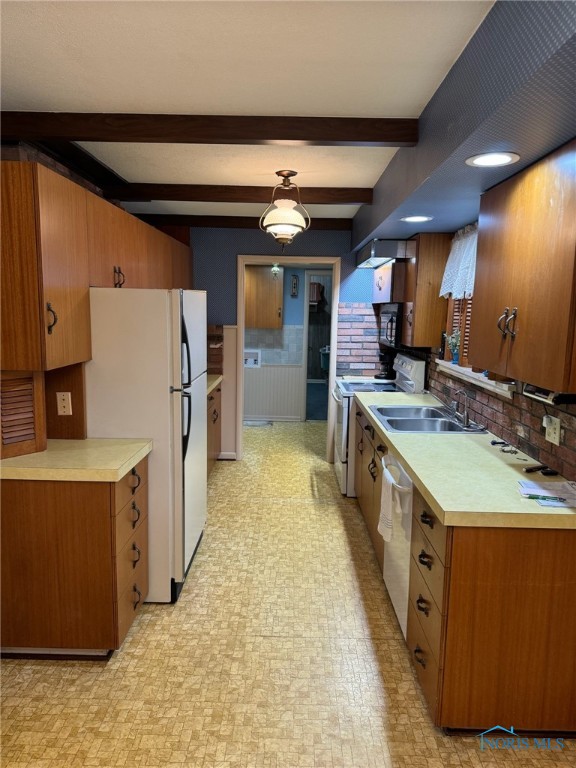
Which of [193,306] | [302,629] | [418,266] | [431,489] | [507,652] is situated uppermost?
[418,266]

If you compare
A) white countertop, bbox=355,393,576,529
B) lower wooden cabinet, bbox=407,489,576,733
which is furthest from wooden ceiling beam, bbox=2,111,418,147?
lower wooden cabinet, bbox=407,489,576,733

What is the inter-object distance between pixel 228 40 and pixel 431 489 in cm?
168

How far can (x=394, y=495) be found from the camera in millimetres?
2275

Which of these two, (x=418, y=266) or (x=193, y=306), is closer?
(x=193, y=306)

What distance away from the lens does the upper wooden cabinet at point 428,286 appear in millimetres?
3389

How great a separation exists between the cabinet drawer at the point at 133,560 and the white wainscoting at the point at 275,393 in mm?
4478

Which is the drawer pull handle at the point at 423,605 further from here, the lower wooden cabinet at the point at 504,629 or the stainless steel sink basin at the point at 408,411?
the stainless steel sink basin at the point at 408,411

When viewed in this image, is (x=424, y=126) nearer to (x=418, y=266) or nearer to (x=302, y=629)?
(x=418, y=266)

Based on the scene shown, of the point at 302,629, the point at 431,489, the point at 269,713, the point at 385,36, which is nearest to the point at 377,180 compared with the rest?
the point at 385,36

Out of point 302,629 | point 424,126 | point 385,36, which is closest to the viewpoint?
point 385,36

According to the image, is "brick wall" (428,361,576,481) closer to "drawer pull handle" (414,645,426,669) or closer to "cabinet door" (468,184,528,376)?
"cabinet door" (468,184,528,376)

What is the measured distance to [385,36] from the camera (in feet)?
5.12

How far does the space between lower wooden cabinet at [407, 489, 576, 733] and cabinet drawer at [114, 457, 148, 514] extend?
1.31 m

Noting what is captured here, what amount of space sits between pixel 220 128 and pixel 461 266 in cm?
161
